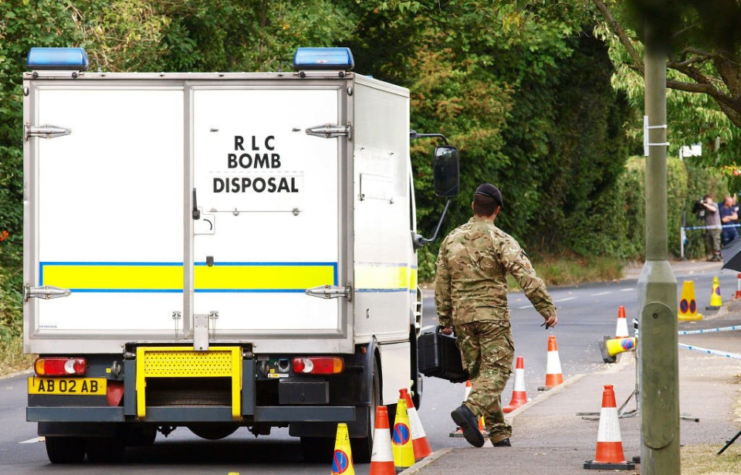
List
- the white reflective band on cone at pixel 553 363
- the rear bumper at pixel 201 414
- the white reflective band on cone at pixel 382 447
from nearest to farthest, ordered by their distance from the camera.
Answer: the white reflective band on cone at pixel 382 447
the rear bumper at pixel 201 414
the white reflective band on cone at pixel 553 363

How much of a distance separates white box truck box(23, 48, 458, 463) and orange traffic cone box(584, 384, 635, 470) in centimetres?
162

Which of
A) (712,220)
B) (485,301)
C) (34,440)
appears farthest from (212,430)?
(712,220)

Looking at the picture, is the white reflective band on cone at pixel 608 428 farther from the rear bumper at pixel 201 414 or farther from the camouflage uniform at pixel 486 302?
the rear bumper at pixel 201 414

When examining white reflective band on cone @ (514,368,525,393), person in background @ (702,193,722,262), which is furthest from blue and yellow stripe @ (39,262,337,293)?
person in background @ (702,193,722,262)

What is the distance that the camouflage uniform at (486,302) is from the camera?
30.0 feet

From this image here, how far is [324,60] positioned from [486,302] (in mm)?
2031

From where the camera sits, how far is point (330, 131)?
870 centimetres

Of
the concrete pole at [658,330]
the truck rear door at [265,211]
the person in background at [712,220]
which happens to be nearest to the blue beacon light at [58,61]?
the truck rear door at [265,211]

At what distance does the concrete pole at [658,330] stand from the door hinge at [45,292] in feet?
13.0

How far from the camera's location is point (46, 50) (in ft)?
29.3

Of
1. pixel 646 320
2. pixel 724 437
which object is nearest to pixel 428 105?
pixel 724 437

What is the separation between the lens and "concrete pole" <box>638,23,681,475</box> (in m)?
6.50

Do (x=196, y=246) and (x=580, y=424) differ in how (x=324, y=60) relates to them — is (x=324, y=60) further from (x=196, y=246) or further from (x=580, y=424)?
(x=580, y=424)

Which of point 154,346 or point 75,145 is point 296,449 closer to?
point 154,346
